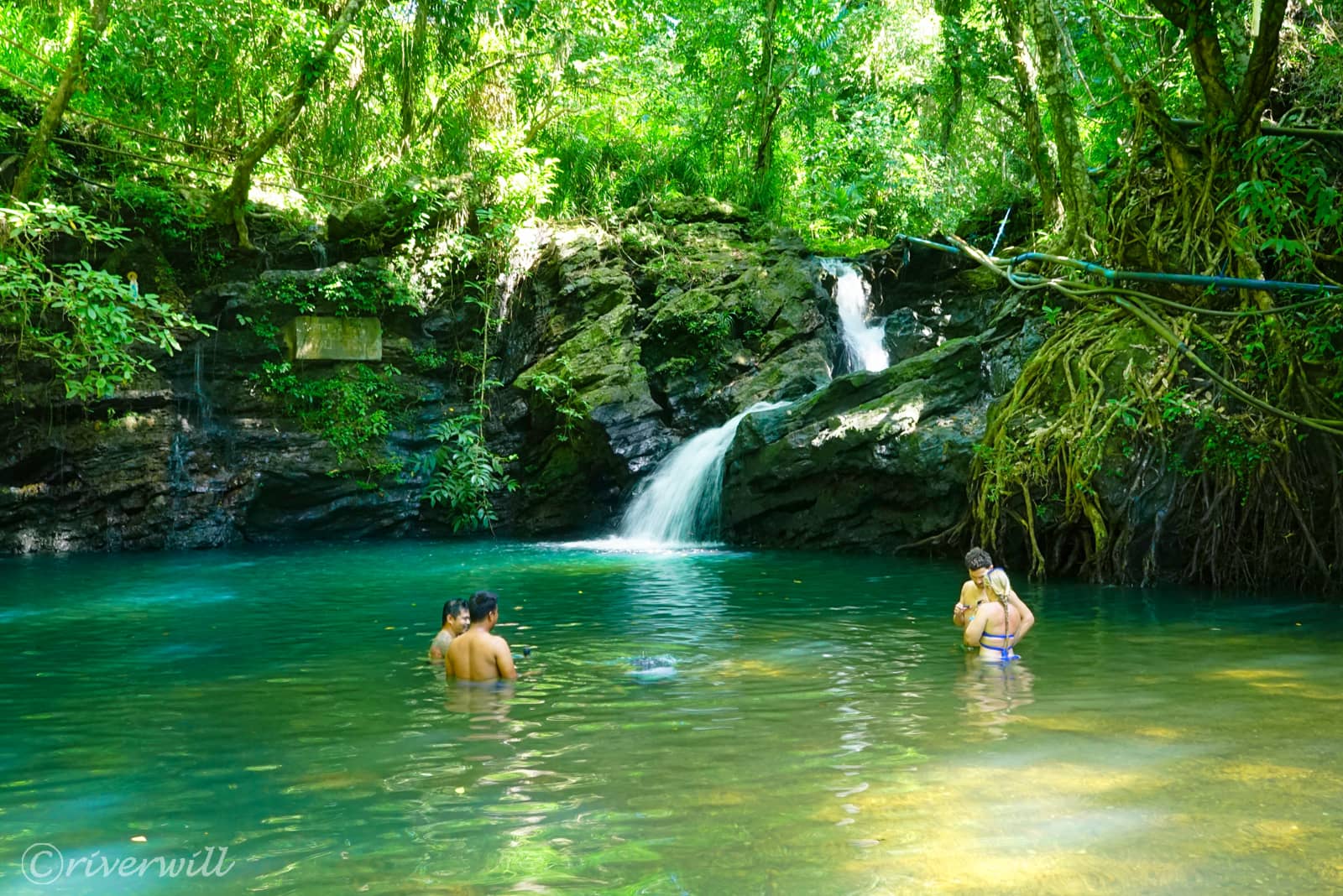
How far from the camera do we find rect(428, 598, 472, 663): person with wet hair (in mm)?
7254

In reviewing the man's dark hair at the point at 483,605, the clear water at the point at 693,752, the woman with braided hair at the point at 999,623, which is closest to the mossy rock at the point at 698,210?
the clear water at the point at 693,752

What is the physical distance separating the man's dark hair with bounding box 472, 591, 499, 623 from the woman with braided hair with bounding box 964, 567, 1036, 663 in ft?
10.4

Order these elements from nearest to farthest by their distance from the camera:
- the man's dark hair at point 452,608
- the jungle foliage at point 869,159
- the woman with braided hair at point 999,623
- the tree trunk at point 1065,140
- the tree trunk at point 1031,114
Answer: the woman with braided hair at point 999,623
the man's dark hair at point 452,608
the jungle foliage at point 869,159
the tree trunk at point 1065,140
the tree trunk at point 1031,114

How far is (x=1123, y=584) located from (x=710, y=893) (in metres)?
8.37

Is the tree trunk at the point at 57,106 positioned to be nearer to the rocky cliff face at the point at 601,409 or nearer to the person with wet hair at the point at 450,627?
the rocky cliff face at the point at 601,409

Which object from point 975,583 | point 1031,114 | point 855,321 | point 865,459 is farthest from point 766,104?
point 975,583

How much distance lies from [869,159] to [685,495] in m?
7.56

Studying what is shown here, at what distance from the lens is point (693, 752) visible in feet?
16.4

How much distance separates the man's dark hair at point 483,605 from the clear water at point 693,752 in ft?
1.48

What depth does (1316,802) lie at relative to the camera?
410cm

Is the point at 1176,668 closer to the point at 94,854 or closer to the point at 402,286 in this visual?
the point at 94,854

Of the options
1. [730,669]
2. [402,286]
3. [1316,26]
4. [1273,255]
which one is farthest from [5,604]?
[1316,26]

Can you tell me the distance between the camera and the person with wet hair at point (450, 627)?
7254 mm

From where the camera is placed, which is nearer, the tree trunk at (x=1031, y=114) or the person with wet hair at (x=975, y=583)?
the person with wet hair at (x=975, y=583)
